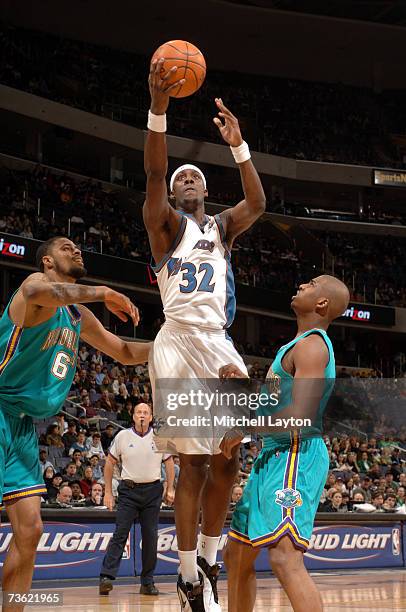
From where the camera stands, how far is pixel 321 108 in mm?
36125

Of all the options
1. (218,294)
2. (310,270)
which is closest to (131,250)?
(310,270)

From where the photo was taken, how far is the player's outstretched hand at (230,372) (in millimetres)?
5199

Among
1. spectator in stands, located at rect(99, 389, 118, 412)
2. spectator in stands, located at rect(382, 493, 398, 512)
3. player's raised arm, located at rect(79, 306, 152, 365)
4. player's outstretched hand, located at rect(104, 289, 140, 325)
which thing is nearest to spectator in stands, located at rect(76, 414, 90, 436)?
spectator in stands, located at rect(99, 389, 118, 412)

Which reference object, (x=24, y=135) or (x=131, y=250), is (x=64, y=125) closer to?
(x=24, y=135)

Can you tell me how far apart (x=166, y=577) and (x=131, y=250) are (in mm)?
14920

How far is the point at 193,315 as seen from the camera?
5488 mm

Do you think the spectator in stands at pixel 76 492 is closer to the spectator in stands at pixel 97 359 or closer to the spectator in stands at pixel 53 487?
the spectator in stands at pixel 53 487

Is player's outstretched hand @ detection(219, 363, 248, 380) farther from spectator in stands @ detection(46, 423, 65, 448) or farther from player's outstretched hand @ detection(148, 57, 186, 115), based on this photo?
spectator in stands @ detection(46, 423, 65, 448)

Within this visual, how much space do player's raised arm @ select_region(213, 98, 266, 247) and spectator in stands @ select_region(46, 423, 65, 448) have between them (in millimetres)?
10137

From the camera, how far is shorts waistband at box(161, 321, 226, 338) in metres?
5.48

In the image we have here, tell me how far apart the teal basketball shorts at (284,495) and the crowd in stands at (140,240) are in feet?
58.2

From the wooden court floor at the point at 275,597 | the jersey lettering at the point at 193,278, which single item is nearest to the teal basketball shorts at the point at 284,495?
the jersey lettering at the point at 193,278

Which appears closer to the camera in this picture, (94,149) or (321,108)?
(94,149)

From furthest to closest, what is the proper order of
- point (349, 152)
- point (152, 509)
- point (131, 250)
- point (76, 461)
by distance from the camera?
point (349, 152), point (131, 250), point (76, 461), point (152, 509)
